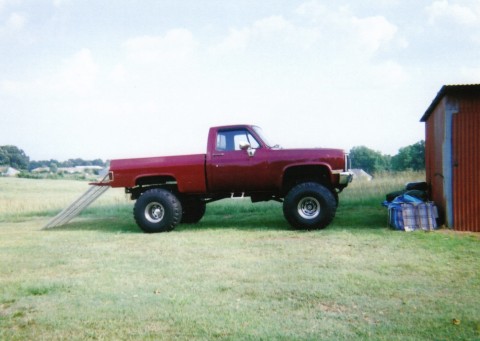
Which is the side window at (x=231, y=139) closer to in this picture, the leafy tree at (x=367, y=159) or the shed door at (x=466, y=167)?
the shed door at (x=466, y=167)

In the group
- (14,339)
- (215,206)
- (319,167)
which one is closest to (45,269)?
(14,339)

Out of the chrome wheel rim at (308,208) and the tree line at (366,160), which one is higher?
the tree line at (366,160)

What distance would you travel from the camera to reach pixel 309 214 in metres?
9.09

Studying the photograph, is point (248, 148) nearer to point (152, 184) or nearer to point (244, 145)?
point (244, 145)

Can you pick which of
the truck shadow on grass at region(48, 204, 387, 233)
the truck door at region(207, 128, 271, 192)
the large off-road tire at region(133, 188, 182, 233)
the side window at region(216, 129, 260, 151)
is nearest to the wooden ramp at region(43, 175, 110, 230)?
the truck shadow on grass at region(48, 204, 387, 233)

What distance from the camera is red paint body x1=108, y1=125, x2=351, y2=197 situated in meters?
9.07

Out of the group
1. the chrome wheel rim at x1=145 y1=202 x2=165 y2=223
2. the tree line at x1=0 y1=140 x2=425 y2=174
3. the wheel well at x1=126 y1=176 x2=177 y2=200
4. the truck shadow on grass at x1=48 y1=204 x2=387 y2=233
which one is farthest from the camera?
the tree line at x1=0 y1=140 x2=425 y2=174

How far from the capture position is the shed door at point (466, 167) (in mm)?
8414

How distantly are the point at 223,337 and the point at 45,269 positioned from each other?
3.70 m

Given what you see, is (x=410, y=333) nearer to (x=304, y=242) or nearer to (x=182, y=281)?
(x=182, y=281)

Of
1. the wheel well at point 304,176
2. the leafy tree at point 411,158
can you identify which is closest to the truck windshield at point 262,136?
the wheel well at point 304,176

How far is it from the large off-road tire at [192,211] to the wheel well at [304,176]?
8.20 ft

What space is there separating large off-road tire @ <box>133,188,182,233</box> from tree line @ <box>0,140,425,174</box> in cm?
6563

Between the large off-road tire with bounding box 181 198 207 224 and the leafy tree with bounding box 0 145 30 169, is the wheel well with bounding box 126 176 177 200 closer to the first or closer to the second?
the large off-road tire with bounding box 181 198 207 224
